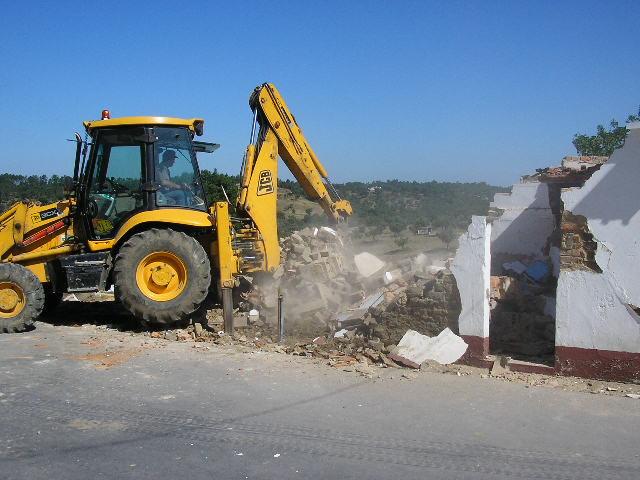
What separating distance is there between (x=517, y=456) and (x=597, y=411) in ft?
4.88

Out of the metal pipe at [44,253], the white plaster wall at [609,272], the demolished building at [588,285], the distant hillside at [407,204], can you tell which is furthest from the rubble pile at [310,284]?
the distant hillside at [407,204]

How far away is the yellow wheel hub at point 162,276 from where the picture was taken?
9203 mm

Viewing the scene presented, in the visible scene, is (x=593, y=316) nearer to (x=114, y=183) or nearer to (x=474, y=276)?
(x=474, y=276)

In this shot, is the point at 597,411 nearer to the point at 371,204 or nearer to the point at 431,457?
the point at 431,457

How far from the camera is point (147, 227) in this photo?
9422mm

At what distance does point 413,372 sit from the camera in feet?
23.7

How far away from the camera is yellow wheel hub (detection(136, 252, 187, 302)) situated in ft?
30.2

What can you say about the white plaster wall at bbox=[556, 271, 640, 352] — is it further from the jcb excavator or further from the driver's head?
the driver's head

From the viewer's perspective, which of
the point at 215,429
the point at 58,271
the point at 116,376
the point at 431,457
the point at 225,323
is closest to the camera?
the point at 431,457

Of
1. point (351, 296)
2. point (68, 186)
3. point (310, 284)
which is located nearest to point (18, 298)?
point (68, 186)

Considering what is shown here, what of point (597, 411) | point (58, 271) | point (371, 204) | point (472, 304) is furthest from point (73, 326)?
point (371, 204)

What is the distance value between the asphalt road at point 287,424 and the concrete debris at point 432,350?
314 mm

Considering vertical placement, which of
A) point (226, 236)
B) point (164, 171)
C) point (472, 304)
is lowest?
point (472, 304)

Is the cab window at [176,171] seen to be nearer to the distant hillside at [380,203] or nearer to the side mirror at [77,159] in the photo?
the side mirror at [77,159]
